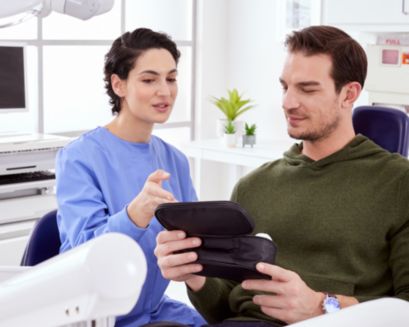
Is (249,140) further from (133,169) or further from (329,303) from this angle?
(329,303)

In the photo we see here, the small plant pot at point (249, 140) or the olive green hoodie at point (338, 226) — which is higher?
the olive green hoodie at point (338, 226)

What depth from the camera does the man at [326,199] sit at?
5.03 feet

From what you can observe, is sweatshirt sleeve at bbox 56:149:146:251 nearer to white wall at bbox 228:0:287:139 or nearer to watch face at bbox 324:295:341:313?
watch face at bbox 324:295:341:313

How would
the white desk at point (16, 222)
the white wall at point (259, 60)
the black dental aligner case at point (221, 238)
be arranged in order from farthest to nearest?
the white wall at point (259, 60), the white desk at point (16, 222), the black dental aligner case at point (221, 238)

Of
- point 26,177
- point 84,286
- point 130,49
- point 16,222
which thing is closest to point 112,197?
point 130,49

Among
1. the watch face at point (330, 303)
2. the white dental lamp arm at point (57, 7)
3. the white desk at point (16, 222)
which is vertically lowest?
the white desk at point (16, 222)

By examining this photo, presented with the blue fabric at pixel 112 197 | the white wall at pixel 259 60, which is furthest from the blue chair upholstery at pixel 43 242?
the white wall at pixel 259 60

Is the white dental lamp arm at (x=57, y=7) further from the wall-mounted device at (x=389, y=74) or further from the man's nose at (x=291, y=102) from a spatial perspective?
the wall-mounted device at (x=389, y=74)

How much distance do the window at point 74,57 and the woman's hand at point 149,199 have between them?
254 centimetres

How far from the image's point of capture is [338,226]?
5.13ft

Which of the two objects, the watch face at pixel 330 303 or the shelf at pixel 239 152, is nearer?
the watch face at pixel 330 303

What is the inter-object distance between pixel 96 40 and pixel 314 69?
2957 mm

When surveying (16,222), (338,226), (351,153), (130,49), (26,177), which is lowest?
(16,222)

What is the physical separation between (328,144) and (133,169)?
18.9 inches
